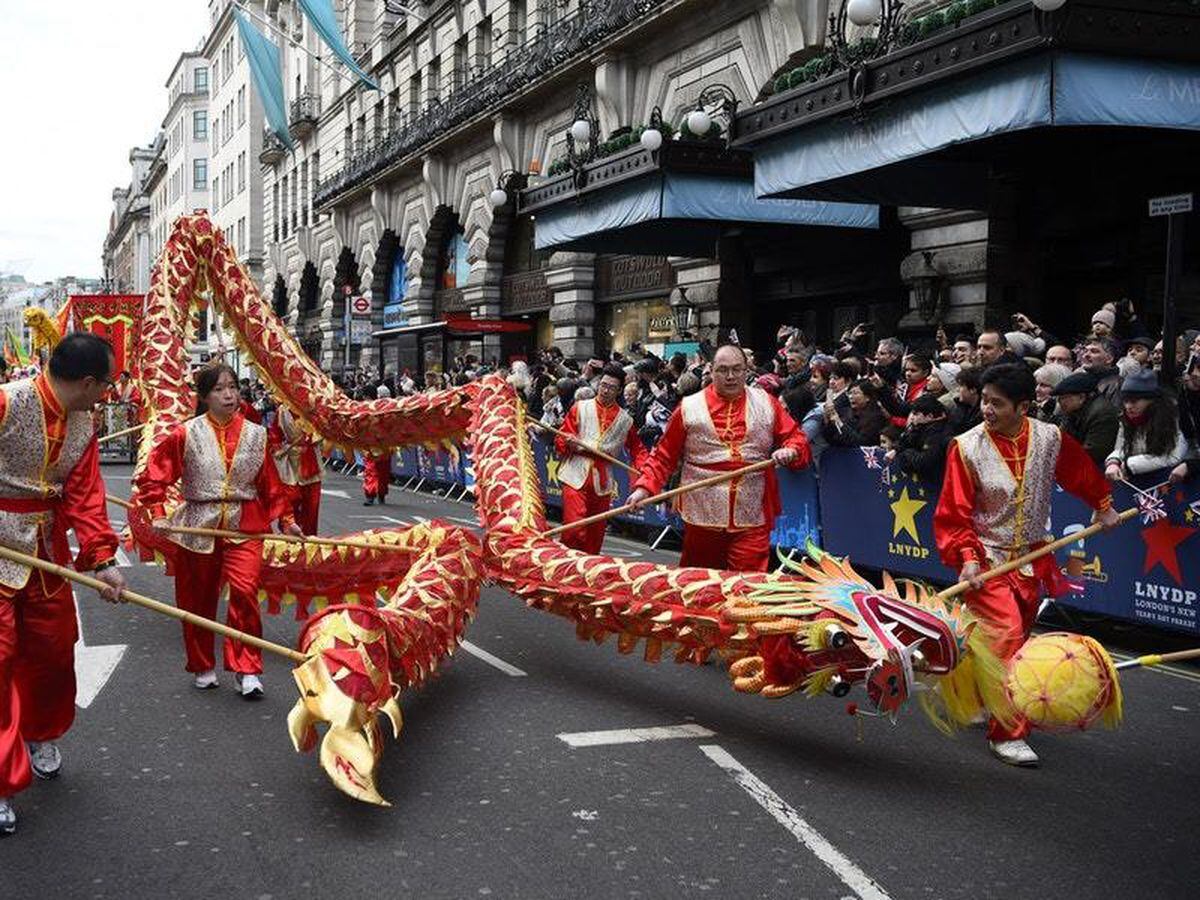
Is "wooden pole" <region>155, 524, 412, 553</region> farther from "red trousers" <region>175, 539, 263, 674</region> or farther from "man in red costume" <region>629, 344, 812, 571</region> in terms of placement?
"man in red costume" <region>629, 344, 812, 571</region>

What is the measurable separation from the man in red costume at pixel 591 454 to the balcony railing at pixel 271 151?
149 feet

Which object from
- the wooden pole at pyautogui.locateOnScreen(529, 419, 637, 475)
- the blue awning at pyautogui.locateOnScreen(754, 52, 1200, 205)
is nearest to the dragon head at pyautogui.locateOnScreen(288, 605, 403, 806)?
the wooden pole at pyautogui.locateOnScreen(529, 419, 637, 475)

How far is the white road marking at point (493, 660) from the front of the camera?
268 inches

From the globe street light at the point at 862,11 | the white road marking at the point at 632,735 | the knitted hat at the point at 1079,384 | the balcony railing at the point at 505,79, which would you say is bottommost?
the white road marking at the point at 632,735

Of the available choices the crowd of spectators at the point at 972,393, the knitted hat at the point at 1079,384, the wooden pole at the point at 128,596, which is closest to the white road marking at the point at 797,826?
the wooden pole at the point at 128,596

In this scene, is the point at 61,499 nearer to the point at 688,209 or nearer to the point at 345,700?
the point at 345,700

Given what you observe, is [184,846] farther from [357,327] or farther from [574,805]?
[357,327]

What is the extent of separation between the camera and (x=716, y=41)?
19.9 metres

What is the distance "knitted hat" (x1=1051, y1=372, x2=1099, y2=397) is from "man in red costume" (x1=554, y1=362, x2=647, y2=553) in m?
3.14

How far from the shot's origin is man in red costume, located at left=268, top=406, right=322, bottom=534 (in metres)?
Result: 10.0

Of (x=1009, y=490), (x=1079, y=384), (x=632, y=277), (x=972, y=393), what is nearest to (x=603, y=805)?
(x=1009, y=490)

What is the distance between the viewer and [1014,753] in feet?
17.0

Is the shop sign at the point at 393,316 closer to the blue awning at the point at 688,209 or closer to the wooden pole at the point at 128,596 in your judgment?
the blue awning at the point at 688,209

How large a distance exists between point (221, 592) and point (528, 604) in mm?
1785
